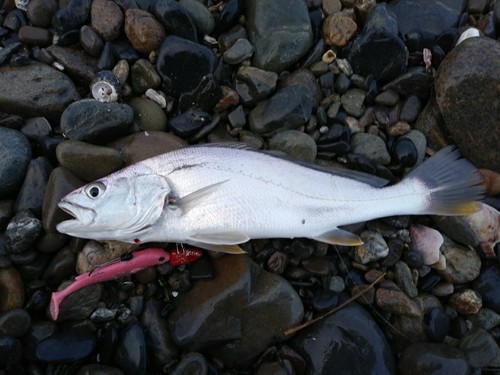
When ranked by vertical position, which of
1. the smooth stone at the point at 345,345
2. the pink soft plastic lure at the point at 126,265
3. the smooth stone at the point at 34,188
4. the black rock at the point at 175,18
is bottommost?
the smooth stone at the point at 345,345

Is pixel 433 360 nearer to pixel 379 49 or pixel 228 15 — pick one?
pixel 379 49

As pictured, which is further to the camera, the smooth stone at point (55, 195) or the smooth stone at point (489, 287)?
the smooth stone at point (489, 287)

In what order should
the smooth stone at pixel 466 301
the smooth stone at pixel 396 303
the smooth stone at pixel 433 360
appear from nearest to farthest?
the smooth stone at pixel 433 360 < the smooth stone at pixel 396 303 < the smooth stone at pixel 466 301

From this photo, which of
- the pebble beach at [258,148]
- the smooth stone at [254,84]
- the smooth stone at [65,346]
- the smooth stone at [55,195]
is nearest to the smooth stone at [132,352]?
the pebble beach at [258,148]

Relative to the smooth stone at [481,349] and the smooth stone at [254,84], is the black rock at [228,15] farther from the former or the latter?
the smooth stone at [481,349]

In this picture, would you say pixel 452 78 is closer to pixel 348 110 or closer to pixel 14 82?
pixel 348 110

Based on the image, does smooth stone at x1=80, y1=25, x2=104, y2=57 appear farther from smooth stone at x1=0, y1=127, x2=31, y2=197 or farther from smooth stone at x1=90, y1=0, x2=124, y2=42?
smooth stone at x1=0, y1=127, x2=31, y2=197

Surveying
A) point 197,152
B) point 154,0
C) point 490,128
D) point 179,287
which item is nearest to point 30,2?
point 154,0

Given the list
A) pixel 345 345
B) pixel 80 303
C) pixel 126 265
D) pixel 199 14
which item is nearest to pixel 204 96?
pixel 199 14
